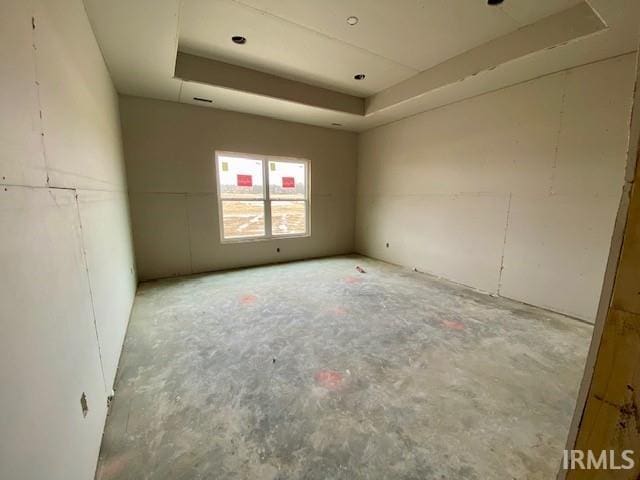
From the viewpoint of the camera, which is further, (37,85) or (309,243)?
(309,243)

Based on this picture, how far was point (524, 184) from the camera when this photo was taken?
10.6 feet

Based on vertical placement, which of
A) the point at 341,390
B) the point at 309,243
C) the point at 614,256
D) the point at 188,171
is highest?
the point at 188,171

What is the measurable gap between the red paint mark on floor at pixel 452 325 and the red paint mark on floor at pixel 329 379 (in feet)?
4.58

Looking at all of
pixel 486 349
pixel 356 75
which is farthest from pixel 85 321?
pixel 356 75

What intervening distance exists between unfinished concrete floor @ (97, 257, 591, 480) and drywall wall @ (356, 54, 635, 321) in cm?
55

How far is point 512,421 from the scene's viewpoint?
1568mm

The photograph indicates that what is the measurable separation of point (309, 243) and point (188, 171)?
2665 mm

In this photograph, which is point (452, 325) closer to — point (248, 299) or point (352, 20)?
point (248, 299)

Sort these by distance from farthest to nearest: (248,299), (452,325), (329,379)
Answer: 1. (248,299)
2. (452,325)
3. (329,379)

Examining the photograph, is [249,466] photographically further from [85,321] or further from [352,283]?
[352,283]

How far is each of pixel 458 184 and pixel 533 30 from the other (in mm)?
1871

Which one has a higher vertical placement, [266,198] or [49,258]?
[266,198]

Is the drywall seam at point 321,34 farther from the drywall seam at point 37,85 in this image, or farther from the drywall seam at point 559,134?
the drywall seam at point 37,85

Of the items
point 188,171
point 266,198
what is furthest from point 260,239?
point 188,171
